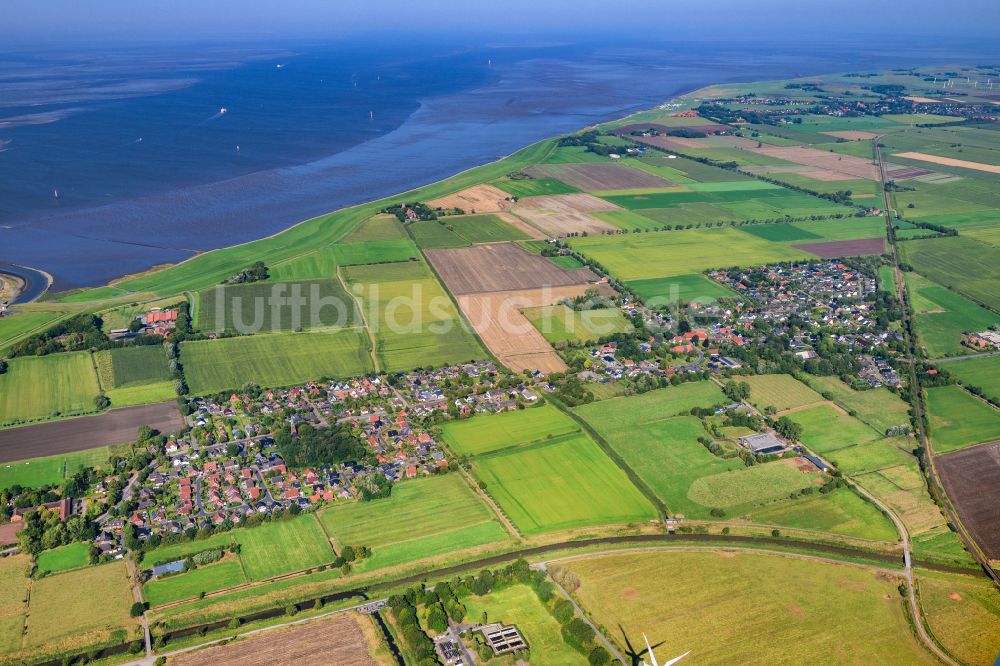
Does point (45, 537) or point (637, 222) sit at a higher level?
point (637, 222)

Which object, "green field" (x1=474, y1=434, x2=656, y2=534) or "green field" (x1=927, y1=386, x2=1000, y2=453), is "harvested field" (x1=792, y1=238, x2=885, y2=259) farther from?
"green field" (x1=474, y1=434, x2=656, y2=534)

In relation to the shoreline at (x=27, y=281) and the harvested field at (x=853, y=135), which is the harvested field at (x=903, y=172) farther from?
the shoreline at (x=27, y=281)

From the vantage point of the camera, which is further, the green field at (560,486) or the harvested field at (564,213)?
the harvested field at (564,213)

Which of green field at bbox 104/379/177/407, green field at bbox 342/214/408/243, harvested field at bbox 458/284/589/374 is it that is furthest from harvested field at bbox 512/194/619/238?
green field at bbox 104/379/177/407

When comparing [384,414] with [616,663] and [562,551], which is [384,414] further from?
[616,663]

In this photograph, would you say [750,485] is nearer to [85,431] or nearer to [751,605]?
[751,605]

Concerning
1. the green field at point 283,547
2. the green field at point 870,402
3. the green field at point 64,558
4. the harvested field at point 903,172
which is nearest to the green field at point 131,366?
the green field at point 64,558

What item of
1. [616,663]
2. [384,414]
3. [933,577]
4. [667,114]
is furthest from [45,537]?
[667,114]
